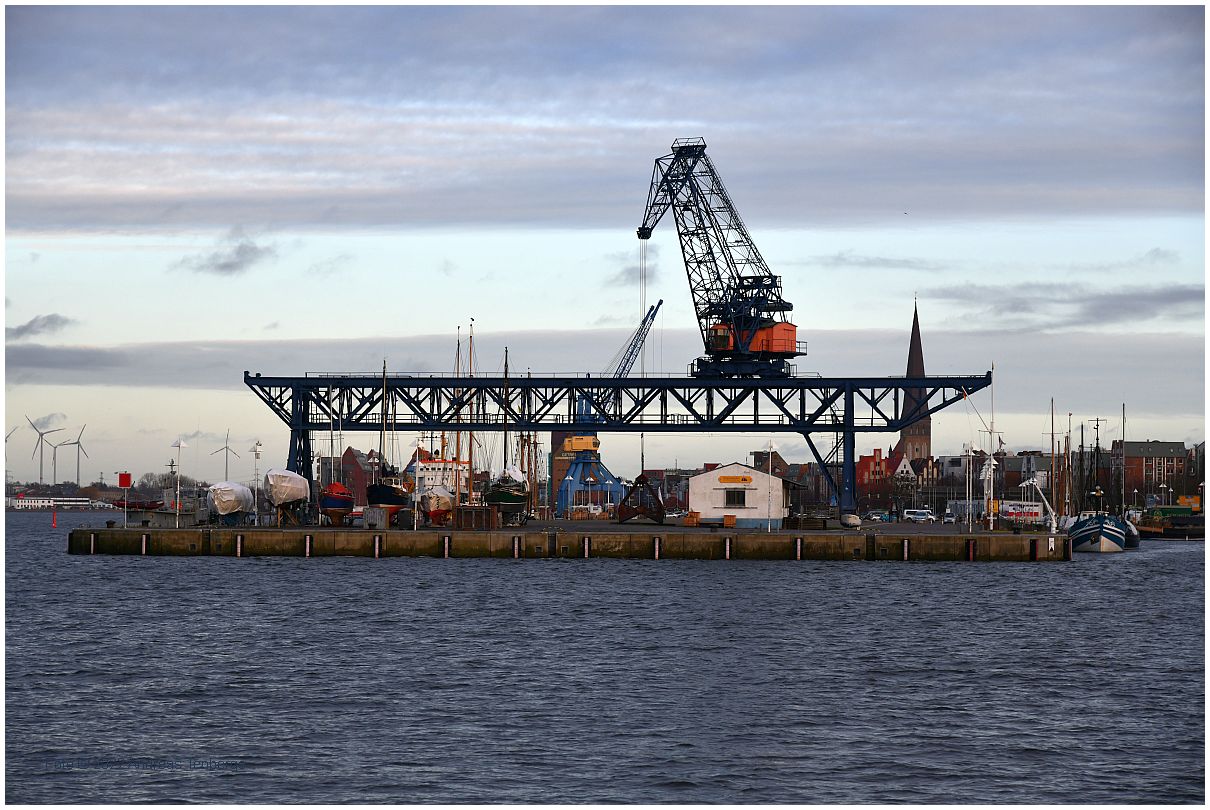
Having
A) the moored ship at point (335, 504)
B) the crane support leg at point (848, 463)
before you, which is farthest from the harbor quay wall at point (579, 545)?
the crane support leg at point (848, 463)

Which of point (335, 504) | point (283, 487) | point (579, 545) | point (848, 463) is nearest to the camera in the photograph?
point (579, 545)

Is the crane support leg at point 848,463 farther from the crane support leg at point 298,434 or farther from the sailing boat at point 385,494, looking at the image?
the crane support leg at point 298,434

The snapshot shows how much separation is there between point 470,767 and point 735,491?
218 ft

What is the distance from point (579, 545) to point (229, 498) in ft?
94.9

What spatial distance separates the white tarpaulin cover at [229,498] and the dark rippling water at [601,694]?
1155 inches

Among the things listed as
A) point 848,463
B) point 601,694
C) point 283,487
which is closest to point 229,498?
point 283,487

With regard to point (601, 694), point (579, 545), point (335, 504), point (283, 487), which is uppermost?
point (283, 487)

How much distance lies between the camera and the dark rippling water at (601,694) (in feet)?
86.0

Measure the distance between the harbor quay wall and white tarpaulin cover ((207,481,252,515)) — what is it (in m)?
11.3

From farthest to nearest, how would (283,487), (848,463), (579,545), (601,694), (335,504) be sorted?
(848,463)
(335,504)
(283,487)
(579,545)
(601,694)

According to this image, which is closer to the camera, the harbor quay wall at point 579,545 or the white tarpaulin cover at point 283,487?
the harbor quay wall at point 579,545

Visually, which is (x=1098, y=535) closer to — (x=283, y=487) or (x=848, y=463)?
(x=848, y=463)

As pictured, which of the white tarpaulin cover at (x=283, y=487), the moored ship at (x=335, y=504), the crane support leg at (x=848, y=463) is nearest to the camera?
the white tarpaulin cover at (x=283, y=487)

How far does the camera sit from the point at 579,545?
261 ft
